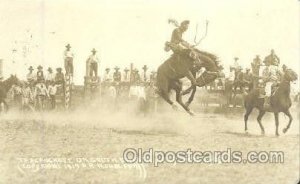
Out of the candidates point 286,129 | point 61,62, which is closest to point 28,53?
point 61,62

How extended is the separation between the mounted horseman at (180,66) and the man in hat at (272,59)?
0.45m

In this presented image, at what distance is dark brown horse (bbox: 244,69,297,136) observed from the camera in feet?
15.6

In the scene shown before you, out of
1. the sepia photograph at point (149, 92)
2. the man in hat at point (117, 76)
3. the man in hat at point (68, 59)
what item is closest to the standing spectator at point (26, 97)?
the sepia photograph at point (149, 92)

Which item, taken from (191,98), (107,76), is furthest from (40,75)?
(191,98)

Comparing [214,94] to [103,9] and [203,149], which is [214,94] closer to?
[203,149]

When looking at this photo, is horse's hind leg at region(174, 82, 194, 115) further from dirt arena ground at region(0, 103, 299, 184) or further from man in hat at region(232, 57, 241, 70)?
man in hat at region(232, 57, 241, 70)

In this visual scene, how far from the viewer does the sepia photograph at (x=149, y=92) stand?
169 inches

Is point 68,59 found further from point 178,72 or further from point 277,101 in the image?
point 277,101

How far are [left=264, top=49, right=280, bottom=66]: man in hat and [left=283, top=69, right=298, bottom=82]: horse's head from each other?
0.11 meters

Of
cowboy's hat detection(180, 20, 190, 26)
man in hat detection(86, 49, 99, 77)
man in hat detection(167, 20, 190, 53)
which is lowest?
man in hat detection(86, 49, 99, 77)

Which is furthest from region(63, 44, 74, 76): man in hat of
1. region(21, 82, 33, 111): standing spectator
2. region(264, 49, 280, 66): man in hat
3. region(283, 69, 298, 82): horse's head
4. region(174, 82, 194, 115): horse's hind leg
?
region(283, 69, 298, 82): horse's head

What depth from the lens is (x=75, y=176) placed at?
14.2 feet

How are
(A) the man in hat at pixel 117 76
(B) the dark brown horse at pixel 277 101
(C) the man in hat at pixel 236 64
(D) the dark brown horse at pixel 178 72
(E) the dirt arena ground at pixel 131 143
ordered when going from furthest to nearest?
1. (B) the dark brown horse at pixel 277 101
2. (C) the man in hat at pixel 236 64
3. (D) the dark brown horse at pixel 178 72
4. (A) the man in hat at pixel 117 76
5. (E) the dirt arena ground at pixel 131 143

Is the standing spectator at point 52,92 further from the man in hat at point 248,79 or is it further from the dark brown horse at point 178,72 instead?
the man in hat at point 248,79
